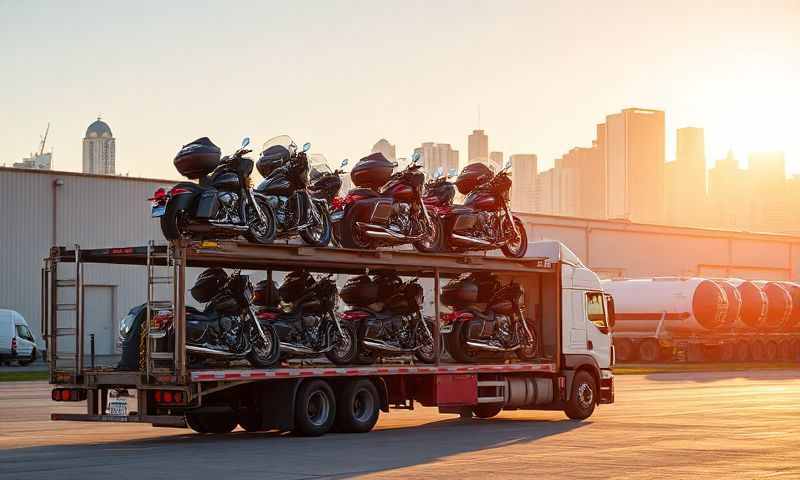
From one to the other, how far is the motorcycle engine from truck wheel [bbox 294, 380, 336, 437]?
8.92 feet

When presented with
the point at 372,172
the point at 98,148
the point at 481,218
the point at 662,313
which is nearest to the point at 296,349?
the point at 372,172

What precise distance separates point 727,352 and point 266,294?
1712 inches

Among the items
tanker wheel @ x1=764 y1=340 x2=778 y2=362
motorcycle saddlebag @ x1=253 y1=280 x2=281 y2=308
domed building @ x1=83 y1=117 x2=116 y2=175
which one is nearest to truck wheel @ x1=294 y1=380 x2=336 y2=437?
motorcycle saddlebag @ x1=253 y1=280 x2=281 y2=308

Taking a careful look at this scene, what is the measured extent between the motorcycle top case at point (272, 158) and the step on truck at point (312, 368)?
1523 millimetres

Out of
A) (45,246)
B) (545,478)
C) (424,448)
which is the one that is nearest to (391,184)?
(424,448)

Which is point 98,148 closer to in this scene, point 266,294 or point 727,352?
point 727,352

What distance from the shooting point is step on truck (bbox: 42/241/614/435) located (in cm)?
1861

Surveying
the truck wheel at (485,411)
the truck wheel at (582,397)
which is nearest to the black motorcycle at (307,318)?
the truck wheel at (485,411)

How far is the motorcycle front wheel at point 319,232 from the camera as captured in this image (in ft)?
70.2

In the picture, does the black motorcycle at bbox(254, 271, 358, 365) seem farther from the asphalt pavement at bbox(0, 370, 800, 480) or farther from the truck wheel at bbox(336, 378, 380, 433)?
the asphalt pavement at bbox(0, 370, 800, 480)

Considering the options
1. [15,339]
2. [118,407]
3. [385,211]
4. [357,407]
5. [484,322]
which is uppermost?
[385,211]

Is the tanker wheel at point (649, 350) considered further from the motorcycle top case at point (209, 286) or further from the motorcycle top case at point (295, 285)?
the motorcycle top case at point (209, 286)

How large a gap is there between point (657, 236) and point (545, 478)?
217ft

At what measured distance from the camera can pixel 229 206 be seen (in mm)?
19672
